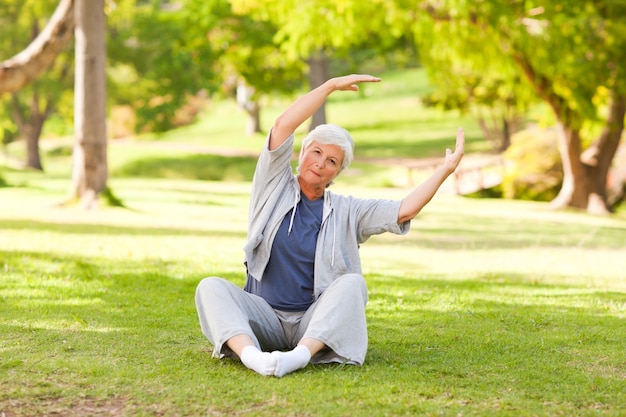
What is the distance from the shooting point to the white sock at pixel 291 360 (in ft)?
14.8

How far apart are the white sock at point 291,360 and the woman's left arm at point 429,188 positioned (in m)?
0.92

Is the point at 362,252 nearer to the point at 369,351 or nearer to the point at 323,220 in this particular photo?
the point at 369,351

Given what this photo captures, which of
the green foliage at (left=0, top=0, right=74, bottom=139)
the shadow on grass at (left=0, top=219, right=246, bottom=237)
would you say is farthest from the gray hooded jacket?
the green foliage at (left=0, top=0, right=74, bottom=139)

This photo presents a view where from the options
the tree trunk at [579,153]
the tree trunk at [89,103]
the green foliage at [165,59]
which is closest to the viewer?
the tree trunk at [89,103]

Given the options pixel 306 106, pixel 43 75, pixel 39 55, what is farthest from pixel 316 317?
pixel 43 75

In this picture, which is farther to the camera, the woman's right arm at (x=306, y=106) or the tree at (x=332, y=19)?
the tree at (x=332, y=19)

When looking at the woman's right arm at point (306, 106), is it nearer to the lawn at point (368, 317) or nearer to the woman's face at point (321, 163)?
the woman's face at point (321, 163)

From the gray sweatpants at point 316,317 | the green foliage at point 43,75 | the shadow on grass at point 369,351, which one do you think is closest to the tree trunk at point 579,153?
the shadow on grass at point 369,351

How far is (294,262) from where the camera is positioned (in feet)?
16.8

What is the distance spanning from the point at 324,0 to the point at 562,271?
1094cm

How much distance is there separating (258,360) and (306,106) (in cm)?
135

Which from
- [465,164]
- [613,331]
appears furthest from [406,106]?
[613,331]

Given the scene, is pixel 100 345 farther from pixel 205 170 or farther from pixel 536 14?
pixel 205 170

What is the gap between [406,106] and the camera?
48750mm
